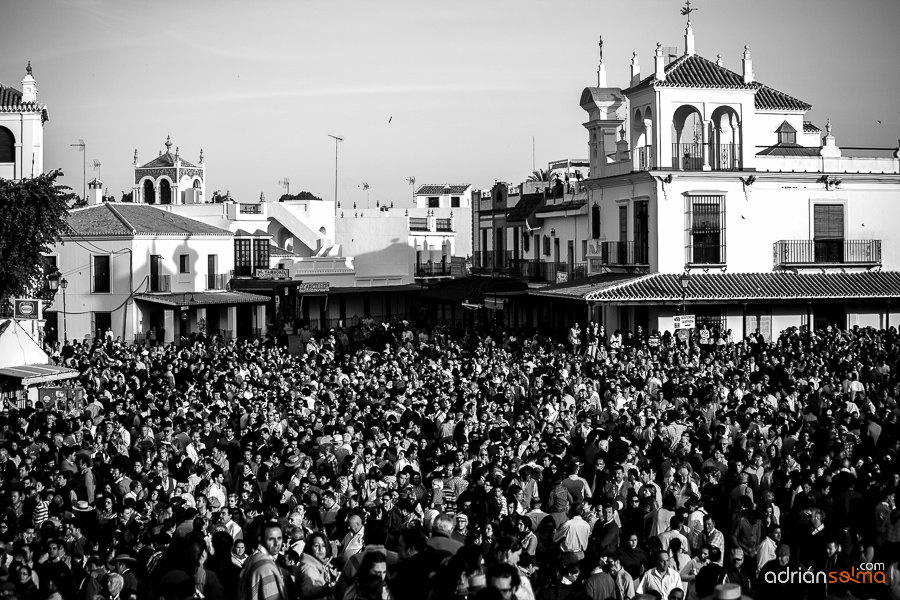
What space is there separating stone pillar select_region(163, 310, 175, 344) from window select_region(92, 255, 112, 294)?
2260mm

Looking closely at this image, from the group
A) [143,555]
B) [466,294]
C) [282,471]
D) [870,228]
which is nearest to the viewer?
[143,555]

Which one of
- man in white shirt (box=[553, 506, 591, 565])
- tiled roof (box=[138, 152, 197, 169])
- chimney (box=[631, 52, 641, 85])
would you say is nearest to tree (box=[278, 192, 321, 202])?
tiled roof (box=[138, 152, 197, 169])

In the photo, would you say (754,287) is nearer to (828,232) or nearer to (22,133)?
(828,232)

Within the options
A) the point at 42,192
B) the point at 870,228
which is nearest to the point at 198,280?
the point at 42,192

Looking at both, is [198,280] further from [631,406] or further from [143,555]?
[143,555]

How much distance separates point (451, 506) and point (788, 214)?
79.7ft

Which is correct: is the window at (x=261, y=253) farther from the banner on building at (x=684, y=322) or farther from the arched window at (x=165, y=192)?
the banner on building at (x=684, y=322)

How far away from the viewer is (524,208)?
4747cm

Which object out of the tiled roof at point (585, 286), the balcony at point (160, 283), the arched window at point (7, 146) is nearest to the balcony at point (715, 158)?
the tiled roof at point (585, 286)

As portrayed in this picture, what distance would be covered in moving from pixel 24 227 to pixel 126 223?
41.7 feet

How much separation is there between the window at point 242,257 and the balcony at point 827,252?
24.4m

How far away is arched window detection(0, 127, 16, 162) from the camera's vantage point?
41.8m

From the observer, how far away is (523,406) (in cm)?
2012

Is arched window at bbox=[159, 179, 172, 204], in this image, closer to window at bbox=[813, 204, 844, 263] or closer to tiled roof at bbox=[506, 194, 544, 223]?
tiled roof at bbox=[506, 194, 544, 223]
